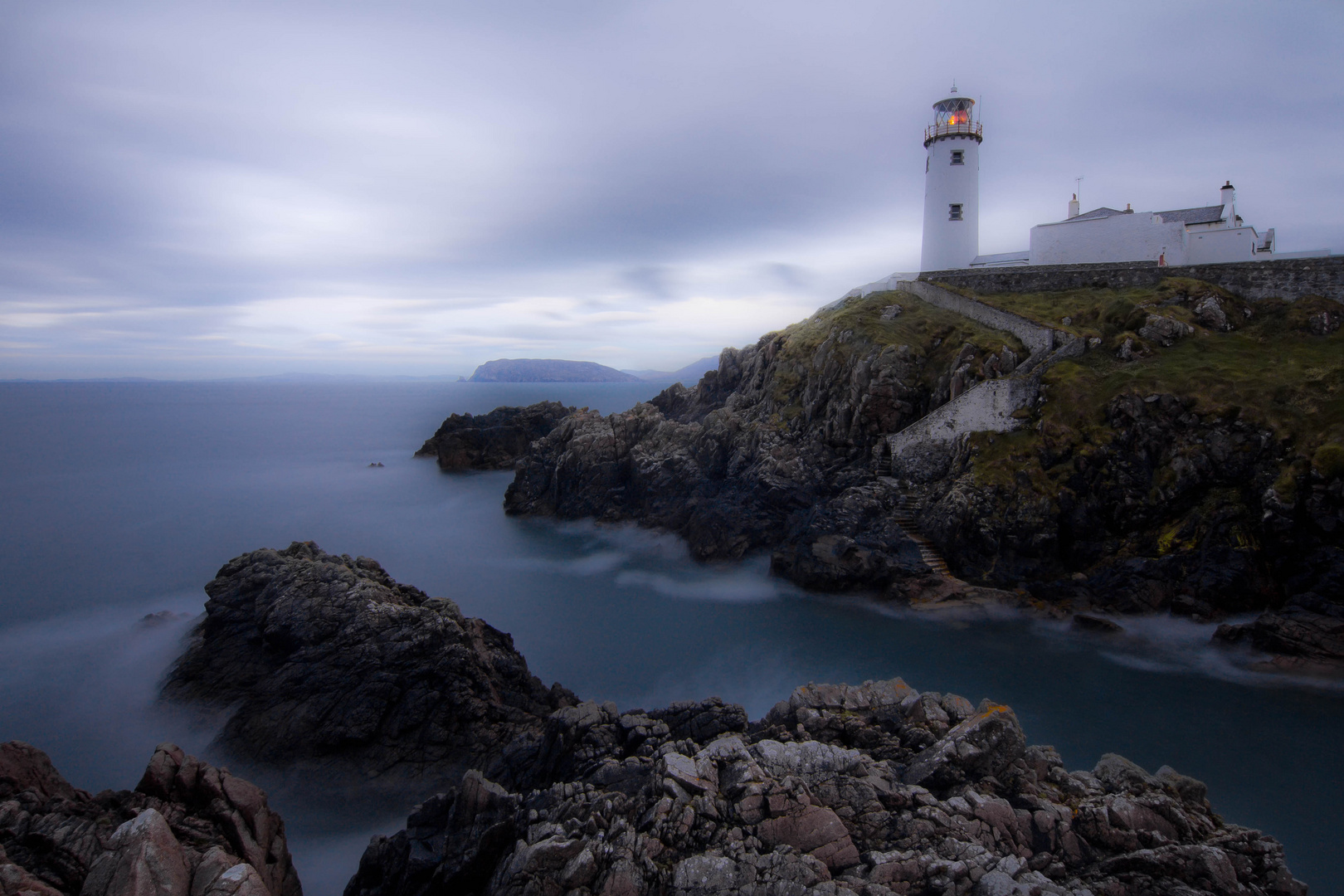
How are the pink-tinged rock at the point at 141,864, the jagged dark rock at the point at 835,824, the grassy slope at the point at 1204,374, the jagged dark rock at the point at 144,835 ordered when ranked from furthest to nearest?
the grassy slope at the point at 1204,374, the jagged dark rock at the point at 835,824, the jagged dark rock at the point at 144,835, the pink-tinged rock at the point at 141,864

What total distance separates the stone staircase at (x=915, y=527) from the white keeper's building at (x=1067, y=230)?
61.3 feet

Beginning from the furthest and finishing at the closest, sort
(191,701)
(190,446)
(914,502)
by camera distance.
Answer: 1. (190,446)
2. (914,502)
3. (191,701)

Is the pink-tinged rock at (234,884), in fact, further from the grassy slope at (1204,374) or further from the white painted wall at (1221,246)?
the white painted wall at (1221,246)

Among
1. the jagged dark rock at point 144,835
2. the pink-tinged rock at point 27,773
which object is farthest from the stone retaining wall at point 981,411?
the pink-tinged rock at point 27,773

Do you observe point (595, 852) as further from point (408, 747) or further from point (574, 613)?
point (574, 613)

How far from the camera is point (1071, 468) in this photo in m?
22.3

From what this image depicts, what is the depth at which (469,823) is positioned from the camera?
32.0ft

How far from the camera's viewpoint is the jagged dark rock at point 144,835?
7207 mm

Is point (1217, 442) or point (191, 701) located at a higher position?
point (1217, 442)

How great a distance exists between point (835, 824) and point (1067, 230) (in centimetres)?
3652

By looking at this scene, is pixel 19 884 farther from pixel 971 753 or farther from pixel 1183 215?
pixel 1183 215

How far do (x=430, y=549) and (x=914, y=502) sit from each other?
24.7m

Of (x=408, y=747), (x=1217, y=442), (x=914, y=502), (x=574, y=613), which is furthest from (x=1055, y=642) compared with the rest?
(x=408, y=747)

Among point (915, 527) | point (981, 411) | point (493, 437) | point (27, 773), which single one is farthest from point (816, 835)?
point (493, 437)
